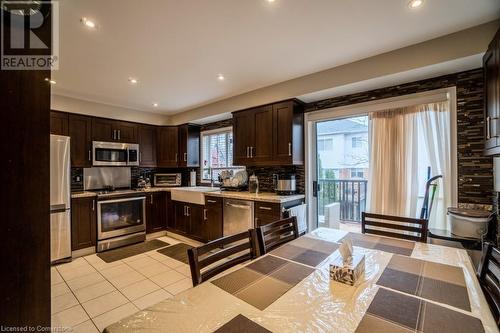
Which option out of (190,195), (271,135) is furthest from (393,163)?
(190,195)

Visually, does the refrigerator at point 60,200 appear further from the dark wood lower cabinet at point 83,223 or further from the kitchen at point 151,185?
the dark wood lower cabinet at point 83,223

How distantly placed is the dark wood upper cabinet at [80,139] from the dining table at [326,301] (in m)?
3.71

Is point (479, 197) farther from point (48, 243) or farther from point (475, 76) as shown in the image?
point (48, 243)

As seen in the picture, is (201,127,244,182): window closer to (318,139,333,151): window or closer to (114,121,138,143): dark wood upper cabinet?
(114,121,138,143): dark wood upper cabinet

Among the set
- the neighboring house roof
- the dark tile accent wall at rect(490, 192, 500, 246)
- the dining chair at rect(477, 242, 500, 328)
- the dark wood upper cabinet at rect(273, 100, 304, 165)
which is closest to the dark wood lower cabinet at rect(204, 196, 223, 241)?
the dark wood upper cabinet at rect(273, 100, 304, 165)

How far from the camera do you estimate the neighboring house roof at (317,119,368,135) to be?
303 centimetres

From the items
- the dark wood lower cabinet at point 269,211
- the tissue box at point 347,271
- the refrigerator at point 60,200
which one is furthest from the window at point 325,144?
the refrigerator at point 60,200

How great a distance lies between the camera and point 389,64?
7.55ft

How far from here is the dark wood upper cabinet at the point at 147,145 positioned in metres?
4.55

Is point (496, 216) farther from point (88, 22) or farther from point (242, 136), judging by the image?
point (88, 22)

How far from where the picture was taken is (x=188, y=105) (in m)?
4.33

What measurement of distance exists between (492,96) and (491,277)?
143 cm

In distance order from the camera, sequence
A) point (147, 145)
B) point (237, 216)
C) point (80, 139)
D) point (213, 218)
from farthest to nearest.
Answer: point (147, 145)
point (80, 139)
point (213, 218)
point (237, 216)

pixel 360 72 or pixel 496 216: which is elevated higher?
pixel 360 72
